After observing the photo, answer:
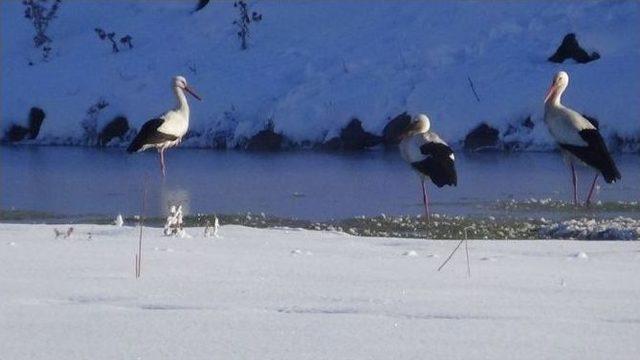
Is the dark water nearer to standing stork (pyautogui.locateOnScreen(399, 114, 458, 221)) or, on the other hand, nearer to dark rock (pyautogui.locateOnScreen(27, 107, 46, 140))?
standing stork (pyautogui.locateOnScreen(399, 114, 458, 221))

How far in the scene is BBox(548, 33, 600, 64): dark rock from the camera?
3048 cm

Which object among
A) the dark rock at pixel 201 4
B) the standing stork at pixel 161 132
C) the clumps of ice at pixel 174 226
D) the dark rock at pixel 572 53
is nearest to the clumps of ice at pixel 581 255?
the clumps of ice at pixel 174 226

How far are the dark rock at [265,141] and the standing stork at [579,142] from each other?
1619cm

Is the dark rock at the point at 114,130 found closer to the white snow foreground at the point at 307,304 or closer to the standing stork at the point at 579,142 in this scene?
the standing stork at the point at 579,142

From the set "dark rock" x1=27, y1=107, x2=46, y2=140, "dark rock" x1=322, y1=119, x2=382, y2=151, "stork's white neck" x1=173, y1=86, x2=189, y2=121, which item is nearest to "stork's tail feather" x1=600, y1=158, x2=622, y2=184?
"stork's white neck" x1=173, y1=86, x2=189, y2=121

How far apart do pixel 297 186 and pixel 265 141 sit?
1366cm

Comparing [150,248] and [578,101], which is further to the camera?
[578,101]

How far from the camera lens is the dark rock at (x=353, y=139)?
2898cm

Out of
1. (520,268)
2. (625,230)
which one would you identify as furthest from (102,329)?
(625,230)

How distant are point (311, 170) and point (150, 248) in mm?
14827

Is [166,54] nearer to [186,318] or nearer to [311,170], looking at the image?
[311,170]

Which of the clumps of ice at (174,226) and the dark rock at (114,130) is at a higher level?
the dark rock at (114,130)

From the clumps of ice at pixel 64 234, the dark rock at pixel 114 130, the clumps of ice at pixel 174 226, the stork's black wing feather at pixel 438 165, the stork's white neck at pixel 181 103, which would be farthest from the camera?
the dark rock at pixel 114 130

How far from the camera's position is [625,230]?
968cm
